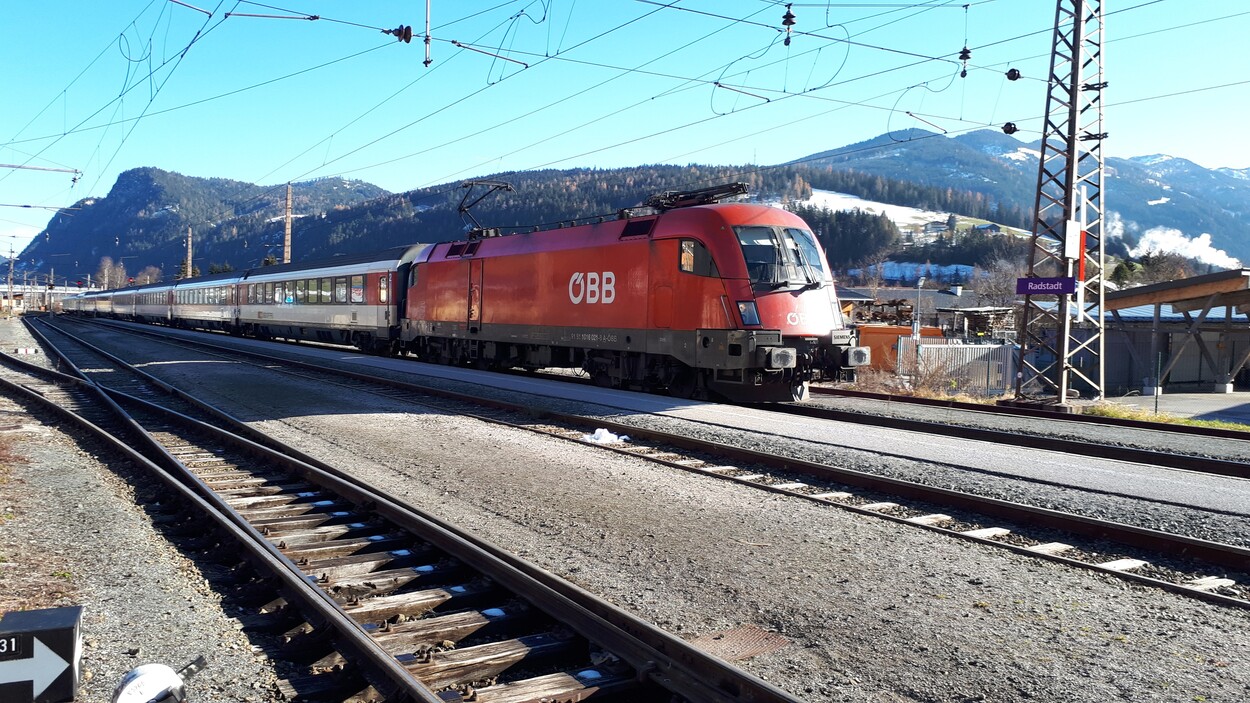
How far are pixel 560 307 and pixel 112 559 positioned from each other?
13.8 meters

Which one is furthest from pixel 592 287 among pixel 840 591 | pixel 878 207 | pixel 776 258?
pixel 878 207

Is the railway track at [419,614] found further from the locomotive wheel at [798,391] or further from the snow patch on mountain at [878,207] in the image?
the snow patch on mountain at [878,207]

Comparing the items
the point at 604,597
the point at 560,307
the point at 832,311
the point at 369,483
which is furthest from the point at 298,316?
the point at 604,597

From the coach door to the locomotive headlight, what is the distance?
10.4 meters

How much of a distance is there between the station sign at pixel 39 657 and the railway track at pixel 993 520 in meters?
6.23

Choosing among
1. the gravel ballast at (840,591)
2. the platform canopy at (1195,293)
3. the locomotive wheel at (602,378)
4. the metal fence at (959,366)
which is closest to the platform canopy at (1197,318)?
the platform canopy at (1195,293)

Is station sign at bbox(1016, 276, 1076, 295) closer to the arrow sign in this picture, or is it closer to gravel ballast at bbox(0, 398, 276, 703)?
gravel ballast at bbox(0, 398, 276, 703)

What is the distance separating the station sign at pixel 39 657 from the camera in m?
3.51

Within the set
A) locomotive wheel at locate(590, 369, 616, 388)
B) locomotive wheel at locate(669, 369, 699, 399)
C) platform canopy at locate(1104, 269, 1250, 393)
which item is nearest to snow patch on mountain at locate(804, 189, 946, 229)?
platform canopy at locate(1104, 269, 1250, 393)

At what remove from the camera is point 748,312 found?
15039 millimetres

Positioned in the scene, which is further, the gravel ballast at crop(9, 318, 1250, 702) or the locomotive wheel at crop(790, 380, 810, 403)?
the locomotive wheel at crop(790, 380, 810, 403)

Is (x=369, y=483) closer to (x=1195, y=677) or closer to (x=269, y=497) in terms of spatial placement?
(x=269, y=497)

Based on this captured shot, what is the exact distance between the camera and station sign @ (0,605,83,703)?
351 centimetres

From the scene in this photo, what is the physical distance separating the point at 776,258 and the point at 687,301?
1.79m
